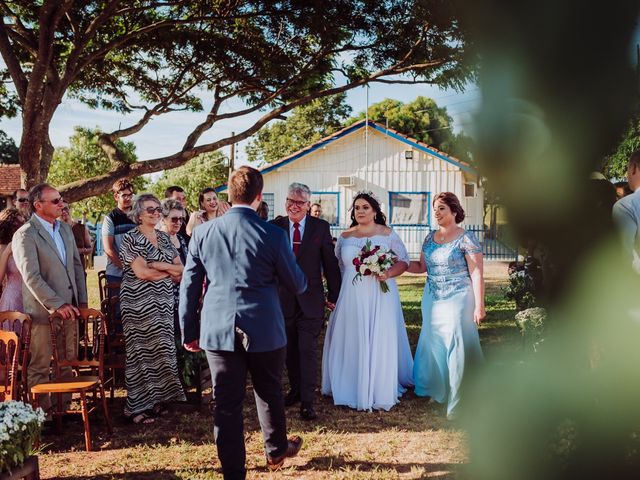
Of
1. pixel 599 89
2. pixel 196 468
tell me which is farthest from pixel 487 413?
pixel 196 468

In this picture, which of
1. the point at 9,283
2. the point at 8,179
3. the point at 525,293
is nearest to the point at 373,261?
the point at 9,283

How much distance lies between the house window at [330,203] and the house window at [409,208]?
2.30 meters

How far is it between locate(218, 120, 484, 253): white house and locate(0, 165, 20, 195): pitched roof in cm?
2277

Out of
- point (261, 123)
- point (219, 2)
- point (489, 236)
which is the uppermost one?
point (219, 2)

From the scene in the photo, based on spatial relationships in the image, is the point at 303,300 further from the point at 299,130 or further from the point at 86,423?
the point at 299,130

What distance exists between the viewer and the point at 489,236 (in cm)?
100

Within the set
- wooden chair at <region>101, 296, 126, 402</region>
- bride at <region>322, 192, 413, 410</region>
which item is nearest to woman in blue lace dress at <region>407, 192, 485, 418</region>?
bride at <region>322, 192, 413, 410</region>

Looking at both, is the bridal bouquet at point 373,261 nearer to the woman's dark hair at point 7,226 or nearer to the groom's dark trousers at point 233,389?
the groom's dark trousers at point 233,389

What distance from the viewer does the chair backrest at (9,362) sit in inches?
184

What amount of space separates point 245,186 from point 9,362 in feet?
8.36

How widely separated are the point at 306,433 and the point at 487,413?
4.53m

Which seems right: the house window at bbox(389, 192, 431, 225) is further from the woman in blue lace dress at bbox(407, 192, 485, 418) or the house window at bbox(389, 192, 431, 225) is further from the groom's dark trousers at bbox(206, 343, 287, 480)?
the groom's dark trousers at bbox(206, 343, 287, 480)

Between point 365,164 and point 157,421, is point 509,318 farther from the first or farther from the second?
point 365,164

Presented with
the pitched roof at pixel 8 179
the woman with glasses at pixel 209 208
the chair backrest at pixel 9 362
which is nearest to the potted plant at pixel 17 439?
the chair backrest at pixel 9 362
